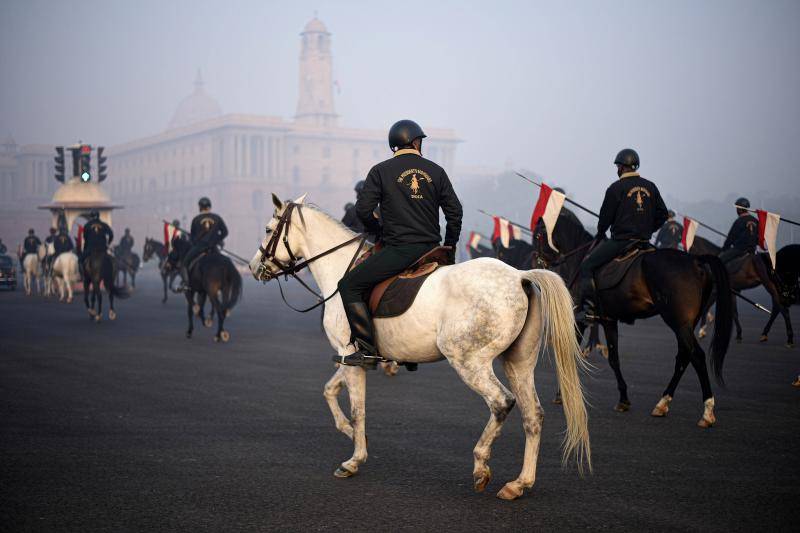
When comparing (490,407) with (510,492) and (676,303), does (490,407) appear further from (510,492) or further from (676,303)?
(676,303)

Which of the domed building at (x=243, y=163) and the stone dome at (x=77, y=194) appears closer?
the stone dome at (x=77, y=194)

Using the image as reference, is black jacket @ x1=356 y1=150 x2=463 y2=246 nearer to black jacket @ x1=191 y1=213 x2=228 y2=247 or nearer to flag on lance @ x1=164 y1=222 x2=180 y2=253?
black jacket @ x1=191 y1=213 x2=228 y2=247

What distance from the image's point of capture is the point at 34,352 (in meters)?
15.0

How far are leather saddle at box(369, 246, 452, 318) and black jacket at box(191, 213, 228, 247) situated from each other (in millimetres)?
10419

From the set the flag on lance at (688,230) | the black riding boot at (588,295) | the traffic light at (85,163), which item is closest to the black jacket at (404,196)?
the black riding boot at (588,295)

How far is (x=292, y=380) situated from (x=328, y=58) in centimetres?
14506

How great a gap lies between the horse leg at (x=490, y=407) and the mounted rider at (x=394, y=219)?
0.83 m

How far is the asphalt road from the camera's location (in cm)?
595

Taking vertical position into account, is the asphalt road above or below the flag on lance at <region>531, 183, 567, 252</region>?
below


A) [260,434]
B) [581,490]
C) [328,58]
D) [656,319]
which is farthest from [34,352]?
[328,58]

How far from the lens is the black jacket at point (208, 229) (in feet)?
55.7

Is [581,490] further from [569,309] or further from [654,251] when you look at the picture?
[654,251]

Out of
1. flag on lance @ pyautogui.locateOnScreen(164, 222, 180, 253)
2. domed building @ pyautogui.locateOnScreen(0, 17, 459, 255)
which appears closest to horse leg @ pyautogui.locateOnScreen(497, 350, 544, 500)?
flag on lance @ pyautogui.locateOnScreen(164, 222, 180, 253)

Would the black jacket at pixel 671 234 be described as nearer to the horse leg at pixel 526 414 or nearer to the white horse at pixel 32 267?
the horse leg at pixel 526 414
